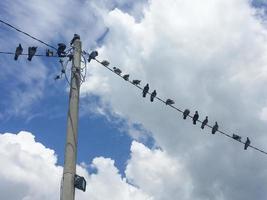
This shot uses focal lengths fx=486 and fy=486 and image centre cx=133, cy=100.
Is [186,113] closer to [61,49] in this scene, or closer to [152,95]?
[152,95]

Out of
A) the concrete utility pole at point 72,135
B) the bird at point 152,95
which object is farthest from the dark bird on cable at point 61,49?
the bird at point 152,95

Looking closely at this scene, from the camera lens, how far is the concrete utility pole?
10.9m

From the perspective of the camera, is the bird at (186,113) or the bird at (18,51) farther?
the bird at (186,113)

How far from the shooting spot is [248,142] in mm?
22891

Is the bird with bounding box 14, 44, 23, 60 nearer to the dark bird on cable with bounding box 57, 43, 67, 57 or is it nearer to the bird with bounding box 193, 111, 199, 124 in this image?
the dark bird on cable with bounding box 57, 43, 67, 57

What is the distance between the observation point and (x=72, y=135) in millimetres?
11367

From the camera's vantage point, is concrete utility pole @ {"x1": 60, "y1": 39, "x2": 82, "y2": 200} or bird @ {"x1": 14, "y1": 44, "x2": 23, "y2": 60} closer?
concrete utility pole @ {"x1": 60, "y1": 39, "x2": 82, "y2": 200}

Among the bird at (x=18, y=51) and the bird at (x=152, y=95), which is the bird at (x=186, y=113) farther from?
the bird at (x=18, y=51)

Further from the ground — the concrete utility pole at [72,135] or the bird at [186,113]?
the bird at [186,113]

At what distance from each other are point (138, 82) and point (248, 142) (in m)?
7.56

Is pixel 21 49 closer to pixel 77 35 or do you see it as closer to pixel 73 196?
pixel 77 35

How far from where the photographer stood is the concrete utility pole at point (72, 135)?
35.8 feet

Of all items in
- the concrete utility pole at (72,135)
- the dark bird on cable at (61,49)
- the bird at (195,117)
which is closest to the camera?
the concrete utility pole at (72,135)

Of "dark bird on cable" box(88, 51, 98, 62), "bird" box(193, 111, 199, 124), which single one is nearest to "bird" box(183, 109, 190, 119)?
"bird" box(193, 111, 199, 124)
